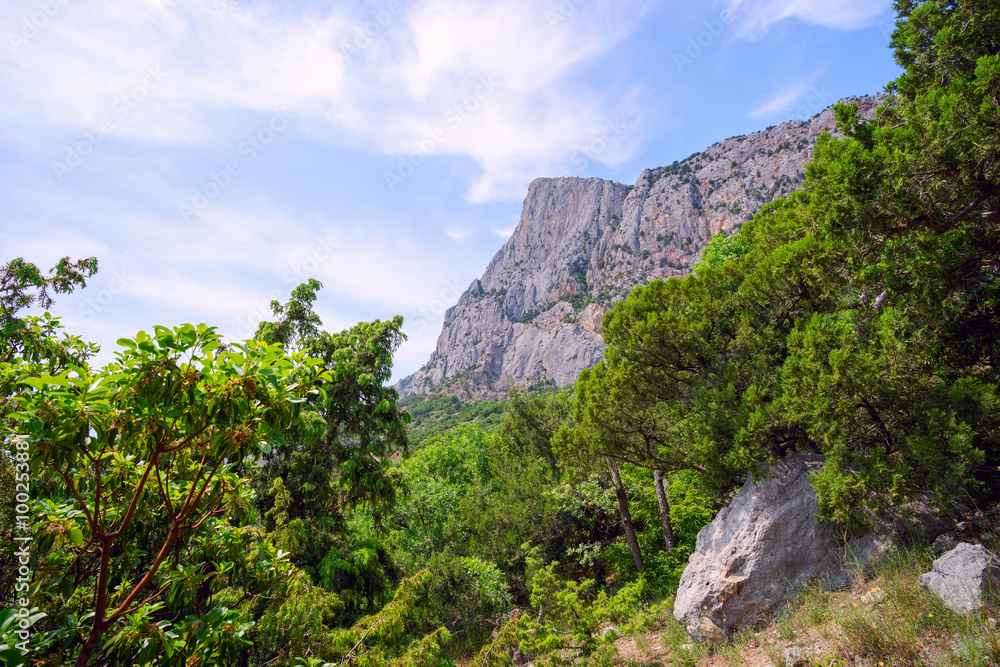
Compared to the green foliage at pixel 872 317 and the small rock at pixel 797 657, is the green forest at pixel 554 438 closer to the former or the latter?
the green foliage at pixel 872 317

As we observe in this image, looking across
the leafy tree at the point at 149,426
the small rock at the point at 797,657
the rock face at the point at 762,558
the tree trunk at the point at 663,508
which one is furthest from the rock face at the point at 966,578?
the tree trunk at the point at 663,508

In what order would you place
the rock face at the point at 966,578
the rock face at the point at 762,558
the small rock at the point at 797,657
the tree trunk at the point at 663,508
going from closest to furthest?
1. the rock face at the point at 966,578
2. the small rock at the point at 797,657
3. the rock face at the point at 762,558
4. the tree trunk at the point at 663,508

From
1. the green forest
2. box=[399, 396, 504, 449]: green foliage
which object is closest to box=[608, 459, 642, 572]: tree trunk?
the green forest

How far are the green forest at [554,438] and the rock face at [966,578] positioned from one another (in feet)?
3.98

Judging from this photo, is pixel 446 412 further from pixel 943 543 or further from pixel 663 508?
pixel 943 543

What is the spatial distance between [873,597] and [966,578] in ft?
3.63

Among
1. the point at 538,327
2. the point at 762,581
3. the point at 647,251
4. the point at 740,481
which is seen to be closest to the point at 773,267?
the point at 740,481

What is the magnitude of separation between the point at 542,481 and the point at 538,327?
10934 centimetres

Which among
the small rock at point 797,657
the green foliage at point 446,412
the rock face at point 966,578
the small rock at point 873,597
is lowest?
the small rock at point 797,657

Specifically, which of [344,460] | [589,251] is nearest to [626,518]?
[344,460]

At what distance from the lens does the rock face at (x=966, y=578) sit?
165 inches

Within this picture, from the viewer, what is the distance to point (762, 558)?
282 inches

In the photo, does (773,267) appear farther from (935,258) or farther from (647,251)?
(647,251)

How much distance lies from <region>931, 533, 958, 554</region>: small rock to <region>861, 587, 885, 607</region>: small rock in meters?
1.11
